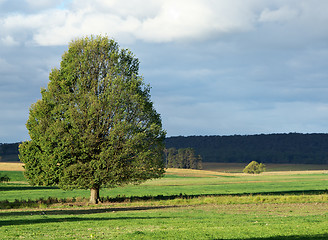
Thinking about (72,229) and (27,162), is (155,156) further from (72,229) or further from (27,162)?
(72,229)

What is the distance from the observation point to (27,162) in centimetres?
4838

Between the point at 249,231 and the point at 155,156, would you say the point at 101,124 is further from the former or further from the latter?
the point at 249,231

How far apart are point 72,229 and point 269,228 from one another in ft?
34.7

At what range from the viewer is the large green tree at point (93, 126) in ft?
147

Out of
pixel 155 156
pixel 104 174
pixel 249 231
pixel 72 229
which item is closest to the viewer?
pixel 249 231

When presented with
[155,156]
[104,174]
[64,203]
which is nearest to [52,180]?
[64,203]

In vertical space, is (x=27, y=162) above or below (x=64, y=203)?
above

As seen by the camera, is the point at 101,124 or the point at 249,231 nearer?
the point at 249,231

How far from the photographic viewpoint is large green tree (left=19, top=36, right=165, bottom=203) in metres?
44.9

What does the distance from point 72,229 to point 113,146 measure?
791 inches

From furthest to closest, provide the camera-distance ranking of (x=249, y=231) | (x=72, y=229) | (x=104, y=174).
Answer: (x=104, y=174)
(x=72, y=229)
(x=249, y=231)

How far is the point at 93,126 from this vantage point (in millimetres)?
45625

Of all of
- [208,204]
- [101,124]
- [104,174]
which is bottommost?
[208,204]

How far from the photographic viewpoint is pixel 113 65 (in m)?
47.7
